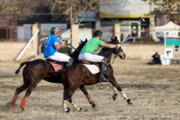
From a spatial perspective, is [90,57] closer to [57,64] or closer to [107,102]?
[57,64]

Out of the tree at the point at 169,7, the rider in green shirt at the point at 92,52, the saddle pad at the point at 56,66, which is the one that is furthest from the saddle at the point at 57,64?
the tree at the point at 169,7

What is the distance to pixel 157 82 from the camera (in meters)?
19.4

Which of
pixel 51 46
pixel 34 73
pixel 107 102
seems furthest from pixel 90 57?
pixel 107 102

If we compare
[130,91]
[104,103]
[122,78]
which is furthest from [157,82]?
[104,103]

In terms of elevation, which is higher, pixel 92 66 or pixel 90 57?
pixel 90 57

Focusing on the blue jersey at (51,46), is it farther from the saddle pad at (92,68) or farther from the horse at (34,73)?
the saddle pad at (92,68)

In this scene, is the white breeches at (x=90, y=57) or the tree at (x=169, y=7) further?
the tree at (x=169, y=7)

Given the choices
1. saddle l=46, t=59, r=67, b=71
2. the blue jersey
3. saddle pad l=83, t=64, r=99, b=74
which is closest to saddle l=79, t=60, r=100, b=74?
saddle pad l=83, t=64, r=99, b=74

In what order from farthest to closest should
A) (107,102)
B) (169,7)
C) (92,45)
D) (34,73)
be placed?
(169,7) → (107,102) → (92,45) → (34,73)

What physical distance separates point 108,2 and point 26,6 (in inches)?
449

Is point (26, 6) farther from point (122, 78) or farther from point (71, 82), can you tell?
point (71, 82)

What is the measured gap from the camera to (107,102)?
43.8 feet

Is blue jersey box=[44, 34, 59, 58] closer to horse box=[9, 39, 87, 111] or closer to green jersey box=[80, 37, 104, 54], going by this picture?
horse box=[9, 39, 87, 111]

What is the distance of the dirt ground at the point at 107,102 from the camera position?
10.8 metres
